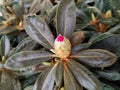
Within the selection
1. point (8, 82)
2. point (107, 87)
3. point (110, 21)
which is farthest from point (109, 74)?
point (8, 82)

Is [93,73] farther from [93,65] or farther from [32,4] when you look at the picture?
[32,4]

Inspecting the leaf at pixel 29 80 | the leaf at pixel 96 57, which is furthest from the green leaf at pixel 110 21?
the leaf at pixel 29 80

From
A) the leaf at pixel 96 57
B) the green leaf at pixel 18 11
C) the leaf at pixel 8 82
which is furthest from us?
the green leaf at pixel 18 11

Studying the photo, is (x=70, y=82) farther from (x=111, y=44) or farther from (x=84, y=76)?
(x=111, y=44)

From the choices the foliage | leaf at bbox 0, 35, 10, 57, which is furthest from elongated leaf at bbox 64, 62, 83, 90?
leaf at bbox 0, 35, 10, 57

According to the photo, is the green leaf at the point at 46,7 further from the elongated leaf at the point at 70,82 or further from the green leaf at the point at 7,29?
the elongated leaf at the point at 70,82

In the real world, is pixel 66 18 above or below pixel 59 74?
above
